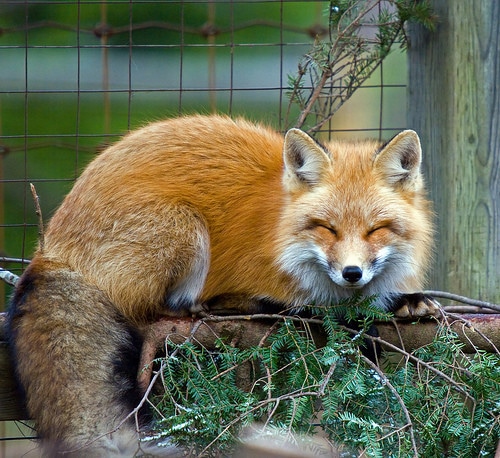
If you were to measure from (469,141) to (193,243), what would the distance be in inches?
66.3

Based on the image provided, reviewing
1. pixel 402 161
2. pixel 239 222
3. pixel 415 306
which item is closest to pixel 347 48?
pixel 402 161

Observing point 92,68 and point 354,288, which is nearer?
point 354,288

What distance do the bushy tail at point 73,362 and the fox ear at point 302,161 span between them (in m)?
1.14

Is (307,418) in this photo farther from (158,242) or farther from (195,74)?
(195,74)

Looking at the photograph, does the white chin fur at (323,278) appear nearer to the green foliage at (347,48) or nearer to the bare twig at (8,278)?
the green foliage at (347,48)

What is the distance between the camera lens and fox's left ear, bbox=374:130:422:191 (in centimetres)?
402

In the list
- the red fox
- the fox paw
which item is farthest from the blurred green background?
the fox paw

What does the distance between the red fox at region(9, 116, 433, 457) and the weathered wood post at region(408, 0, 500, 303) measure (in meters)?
0.32

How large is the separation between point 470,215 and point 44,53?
15.5 ft

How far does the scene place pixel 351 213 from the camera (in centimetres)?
392

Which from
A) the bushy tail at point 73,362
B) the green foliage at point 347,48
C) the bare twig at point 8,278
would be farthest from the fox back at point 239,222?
the green foliage at point 347,48

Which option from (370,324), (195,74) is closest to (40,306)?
(370,324)

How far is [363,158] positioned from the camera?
4.18 m

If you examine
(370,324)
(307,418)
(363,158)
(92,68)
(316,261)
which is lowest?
(307,418)
